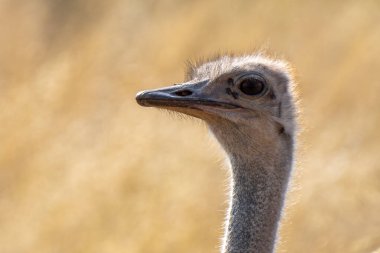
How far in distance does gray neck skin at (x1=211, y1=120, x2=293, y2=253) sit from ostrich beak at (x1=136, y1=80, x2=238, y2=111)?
0.40ft

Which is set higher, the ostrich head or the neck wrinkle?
the ostrich head

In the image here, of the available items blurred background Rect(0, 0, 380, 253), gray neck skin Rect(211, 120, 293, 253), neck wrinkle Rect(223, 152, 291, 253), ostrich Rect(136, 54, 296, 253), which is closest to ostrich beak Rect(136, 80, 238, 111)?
ostrich Rect(136, 54, 296, 253)

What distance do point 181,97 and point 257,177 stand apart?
0.42 metres

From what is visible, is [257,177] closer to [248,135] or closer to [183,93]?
[248,135]

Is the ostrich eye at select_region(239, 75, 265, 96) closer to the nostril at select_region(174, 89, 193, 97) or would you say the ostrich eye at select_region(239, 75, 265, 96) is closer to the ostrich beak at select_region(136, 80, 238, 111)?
the ostrich beak at select_region(136, 80, 238, 111)

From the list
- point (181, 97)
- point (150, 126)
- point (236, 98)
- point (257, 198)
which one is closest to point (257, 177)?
point (257, 198)

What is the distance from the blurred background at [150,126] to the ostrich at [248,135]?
4.19 metres

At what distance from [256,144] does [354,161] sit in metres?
5.91

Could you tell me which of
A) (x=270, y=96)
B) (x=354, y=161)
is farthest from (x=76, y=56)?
(x=270, y=96)

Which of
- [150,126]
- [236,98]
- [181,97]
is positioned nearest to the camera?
[181,97]

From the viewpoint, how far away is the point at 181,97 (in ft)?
20.2

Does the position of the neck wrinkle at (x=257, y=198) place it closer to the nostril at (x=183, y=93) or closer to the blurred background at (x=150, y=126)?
the nostril at (x=183, y=93)

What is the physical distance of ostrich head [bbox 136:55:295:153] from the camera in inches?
244

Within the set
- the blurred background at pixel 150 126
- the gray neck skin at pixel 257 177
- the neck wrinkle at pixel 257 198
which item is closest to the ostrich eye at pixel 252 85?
the gray neck skin at pixel 257 177
